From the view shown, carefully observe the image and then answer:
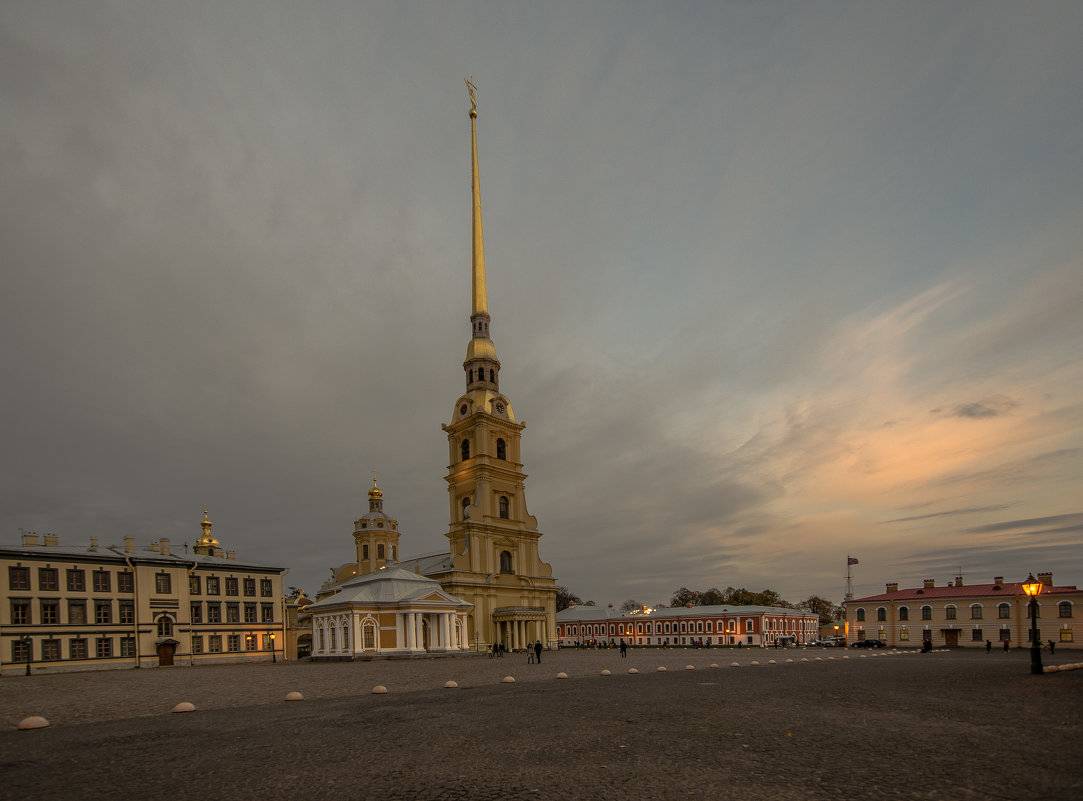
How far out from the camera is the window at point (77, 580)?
5178 cm

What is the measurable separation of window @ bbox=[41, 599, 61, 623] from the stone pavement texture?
36337mm

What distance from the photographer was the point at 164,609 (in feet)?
185

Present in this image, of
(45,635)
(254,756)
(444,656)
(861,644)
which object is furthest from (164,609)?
(861,644)

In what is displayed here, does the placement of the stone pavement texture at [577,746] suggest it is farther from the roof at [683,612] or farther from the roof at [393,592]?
the roof at [683,612]

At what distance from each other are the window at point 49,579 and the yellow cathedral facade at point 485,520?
21356 mm

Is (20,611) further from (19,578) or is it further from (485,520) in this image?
(485,520)

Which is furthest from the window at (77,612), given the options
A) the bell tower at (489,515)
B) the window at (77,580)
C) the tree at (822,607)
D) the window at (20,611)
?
the tree at (822,607)

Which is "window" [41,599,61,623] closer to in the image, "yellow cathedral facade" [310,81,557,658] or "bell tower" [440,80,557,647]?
"yellow cathedral facade" [310,81,557,658]

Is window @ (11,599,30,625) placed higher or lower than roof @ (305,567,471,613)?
higher

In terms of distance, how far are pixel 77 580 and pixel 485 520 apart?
36581 millimetres

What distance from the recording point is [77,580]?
52.1 m

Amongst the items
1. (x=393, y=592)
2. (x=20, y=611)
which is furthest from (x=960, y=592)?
(x=20, y=611)

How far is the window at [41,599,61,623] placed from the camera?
50.1 meters

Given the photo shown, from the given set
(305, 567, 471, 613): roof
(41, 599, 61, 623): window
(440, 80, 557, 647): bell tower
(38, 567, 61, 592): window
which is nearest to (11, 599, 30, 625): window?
(41, 599, 61, 623): window
